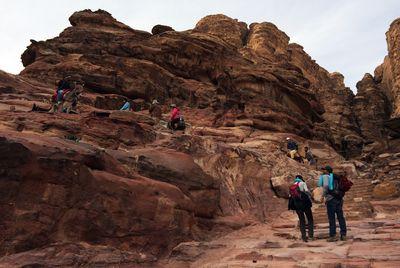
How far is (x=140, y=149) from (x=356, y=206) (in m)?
9.62

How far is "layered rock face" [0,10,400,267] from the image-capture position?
9.91m

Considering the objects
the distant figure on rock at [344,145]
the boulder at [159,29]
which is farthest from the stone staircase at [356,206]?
the distant figure on rock at [344,145]

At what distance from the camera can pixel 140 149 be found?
15.9 metres

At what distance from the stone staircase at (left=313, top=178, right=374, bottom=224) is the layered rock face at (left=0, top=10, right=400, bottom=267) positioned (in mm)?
253

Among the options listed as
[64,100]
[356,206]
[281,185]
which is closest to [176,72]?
[64,100]

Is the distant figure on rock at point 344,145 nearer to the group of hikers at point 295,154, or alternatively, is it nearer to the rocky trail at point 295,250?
the group of hikers at point 295,154

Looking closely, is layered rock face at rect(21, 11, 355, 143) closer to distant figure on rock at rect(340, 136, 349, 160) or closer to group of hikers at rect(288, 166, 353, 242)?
distant figure on rock at rect(340, 136, 349, 160)

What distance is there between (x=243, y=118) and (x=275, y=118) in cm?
359

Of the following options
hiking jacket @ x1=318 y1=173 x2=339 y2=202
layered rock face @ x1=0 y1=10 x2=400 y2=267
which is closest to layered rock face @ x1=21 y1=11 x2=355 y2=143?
layered rock face @ x1=0 y1=10 x2=400 y2=267

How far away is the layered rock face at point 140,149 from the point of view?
32.5ft

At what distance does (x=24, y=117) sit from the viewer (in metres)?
16.2

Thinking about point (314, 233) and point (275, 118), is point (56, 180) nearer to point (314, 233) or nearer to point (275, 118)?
point (314, 233)

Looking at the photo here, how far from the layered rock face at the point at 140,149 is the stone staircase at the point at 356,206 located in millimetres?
253

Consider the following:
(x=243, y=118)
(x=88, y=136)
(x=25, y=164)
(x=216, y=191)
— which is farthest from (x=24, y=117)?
(x=243, y=118)
